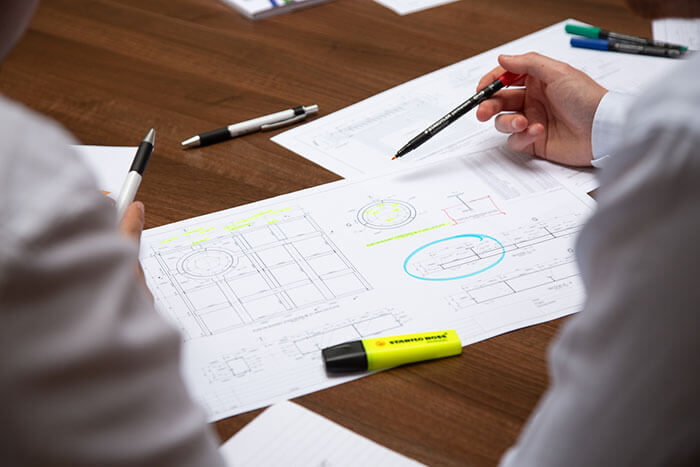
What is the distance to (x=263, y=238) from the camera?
35.7 inches

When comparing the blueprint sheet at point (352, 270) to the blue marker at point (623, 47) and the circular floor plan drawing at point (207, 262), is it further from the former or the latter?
the blue marker at point (623, 47)

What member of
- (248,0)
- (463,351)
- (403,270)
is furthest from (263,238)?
(248,0)

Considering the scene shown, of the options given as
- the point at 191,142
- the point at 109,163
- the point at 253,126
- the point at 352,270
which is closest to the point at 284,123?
the point at 253,126

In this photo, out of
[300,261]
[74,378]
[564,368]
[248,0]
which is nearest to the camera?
[74,378]

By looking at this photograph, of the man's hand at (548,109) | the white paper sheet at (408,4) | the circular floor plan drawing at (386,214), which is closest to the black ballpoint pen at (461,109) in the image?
the man's hand at (548,109)

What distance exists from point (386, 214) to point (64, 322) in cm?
62

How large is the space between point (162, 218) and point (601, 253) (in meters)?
0.64

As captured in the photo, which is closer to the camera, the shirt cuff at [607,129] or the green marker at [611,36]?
the shirt cuff at [607,129]

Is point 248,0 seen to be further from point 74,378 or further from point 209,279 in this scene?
point 74,378

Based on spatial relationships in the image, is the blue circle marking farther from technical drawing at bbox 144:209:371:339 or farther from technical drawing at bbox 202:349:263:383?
technical drawing at bbox 202:349:263:383

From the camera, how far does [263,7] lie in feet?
4.83

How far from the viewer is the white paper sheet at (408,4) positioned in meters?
1.51

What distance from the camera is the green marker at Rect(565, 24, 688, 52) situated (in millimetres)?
1346

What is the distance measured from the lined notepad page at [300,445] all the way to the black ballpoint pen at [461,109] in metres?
0.49
